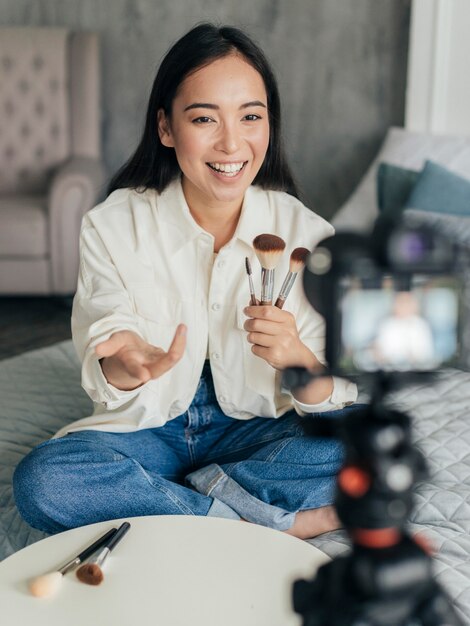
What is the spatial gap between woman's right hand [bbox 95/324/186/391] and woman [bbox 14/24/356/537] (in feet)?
0.06

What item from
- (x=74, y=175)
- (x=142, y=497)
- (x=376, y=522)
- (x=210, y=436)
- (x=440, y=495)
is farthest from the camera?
(x=74, y=175)

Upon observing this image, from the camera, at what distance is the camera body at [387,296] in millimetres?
547

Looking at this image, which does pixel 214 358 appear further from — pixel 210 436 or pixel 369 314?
pixel 369 314

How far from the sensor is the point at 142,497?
1.23m

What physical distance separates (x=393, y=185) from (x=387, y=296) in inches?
75.7

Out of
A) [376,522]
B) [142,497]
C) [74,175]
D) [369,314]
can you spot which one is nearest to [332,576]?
[376,522]

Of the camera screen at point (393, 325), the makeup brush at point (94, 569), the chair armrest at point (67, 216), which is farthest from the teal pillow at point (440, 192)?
the camera screen at point (393, 325)

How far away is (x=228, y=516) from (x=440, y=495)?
1.19 ft

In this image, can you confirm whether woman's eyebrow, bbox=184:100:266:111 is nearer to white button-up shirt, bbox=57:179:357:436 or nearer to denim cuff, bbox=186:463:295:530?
white button-up shirt, bbox=57:179:357:436

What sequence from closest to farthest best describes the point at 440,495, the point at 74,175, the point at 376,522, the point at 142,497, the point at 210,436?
the point at 376,522
the point at 142,497
the point at 440,495
the point at 210,436
the point at 74,175

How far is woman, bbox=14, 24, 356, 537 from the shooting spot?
125cm

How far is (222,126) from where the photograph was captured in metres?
1.34

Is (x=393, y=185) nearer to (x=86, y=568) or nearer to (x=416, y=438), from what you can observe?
(x=416, y=438)

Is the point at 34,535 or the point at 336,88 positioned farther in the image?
the point at 336,88
